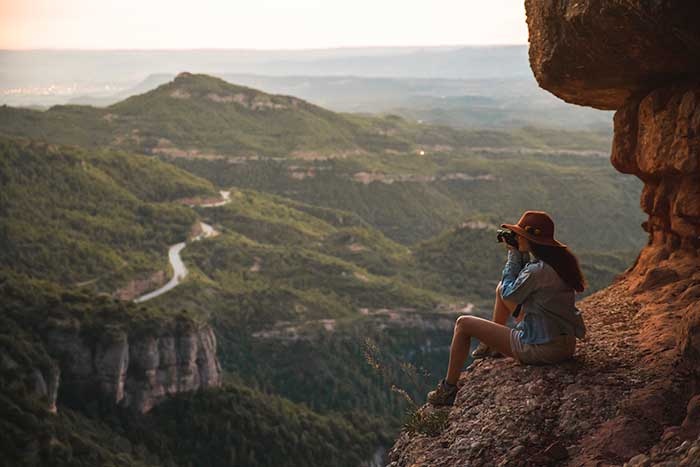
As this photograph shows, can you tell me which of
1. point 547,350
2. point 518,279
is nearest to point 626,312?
point 547,350

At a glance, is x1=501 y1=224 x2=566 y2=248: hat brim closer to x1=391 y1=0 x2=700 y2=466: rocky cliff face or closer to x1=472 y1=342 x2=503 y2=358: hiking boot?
x1=391 y1=0 x2=700 y2=466: rocky cliff face

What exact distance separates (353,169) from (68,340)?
→ 456 feet

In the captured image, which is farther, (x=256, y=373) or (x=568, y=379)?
(x=256, y=373)

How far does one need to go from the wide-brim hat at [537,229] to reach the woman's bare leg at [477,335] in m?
1.35

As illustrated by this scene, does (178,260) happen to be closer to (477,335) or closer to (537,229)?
(477,335)

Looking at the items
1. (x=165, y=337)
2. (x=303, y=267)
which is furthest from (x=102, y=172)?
(x=165, y=337)

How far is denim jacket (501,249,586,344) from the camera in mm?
12336

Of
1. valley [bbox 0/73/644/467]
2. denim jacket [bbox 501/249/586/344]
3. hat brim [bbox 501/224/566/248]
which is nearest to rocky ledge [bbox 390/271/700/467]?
denim jacket [bbox 501/249/586/344]

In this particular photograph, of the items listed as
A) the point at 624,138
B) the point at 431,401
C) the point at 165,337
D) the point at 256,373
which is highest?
the point at 624,138

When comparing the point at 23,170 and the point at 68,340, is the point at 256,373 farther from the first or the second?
the point at 23,170

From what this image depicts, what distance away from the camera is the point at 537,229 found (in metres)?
12.7

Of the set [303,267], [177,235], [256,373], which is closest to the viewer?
[256,373]

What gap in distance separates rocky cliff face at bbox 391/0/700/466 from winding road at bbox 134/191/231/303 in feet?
272

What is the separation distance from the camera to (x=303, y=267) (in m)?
124
